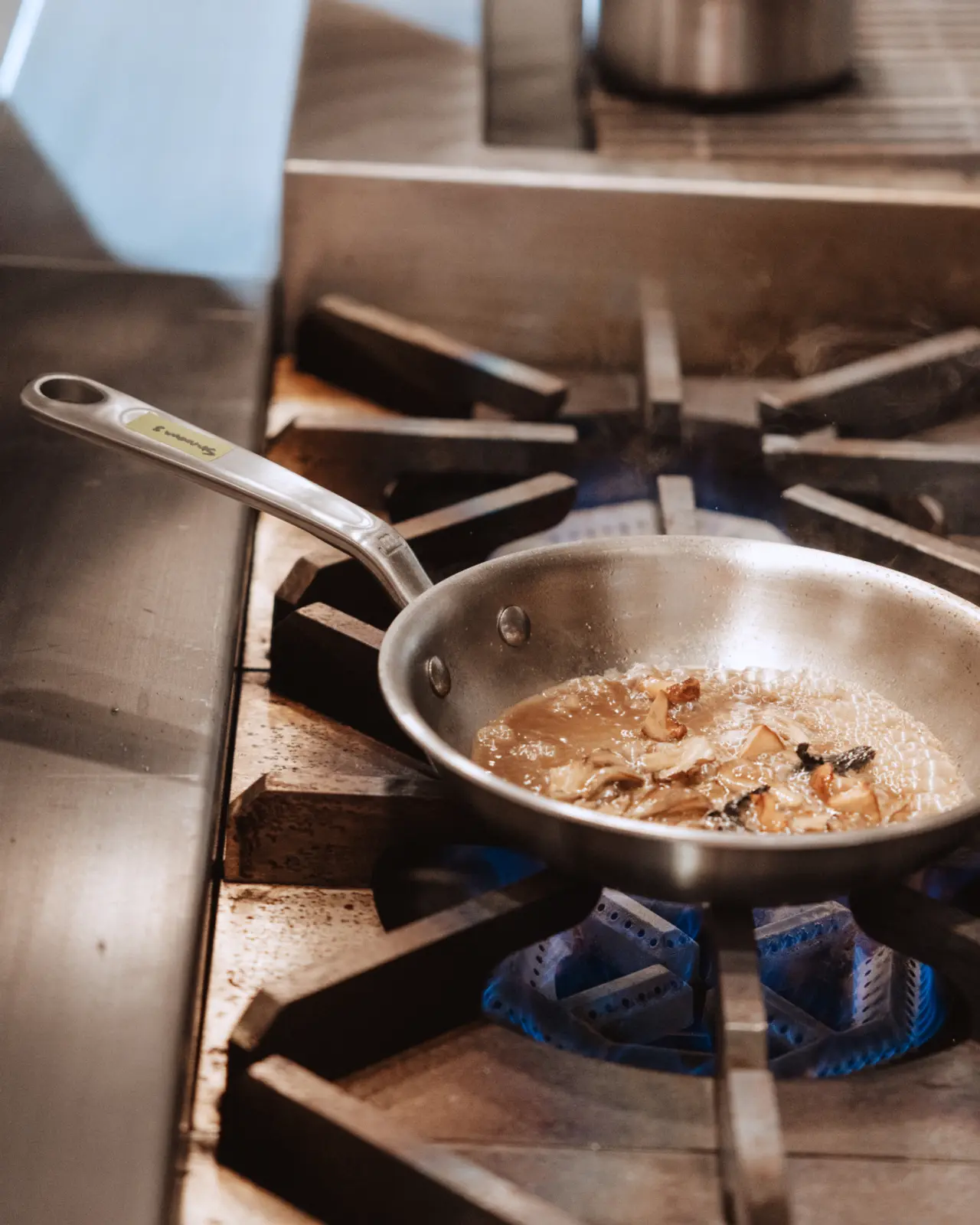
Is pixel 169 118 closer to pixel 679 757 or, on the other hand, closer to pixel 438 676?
pixel 438 676

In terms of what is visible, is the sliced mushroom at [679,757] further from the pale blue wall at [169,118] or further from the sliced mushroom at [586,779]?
the pale blue wall at [169,118]

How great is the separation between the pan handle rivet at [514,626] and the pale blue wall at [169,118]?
22.5 inches

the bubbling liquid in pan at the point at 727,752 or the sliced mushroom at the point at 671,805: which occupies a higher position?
the sliced mushroom at the point at 671,805

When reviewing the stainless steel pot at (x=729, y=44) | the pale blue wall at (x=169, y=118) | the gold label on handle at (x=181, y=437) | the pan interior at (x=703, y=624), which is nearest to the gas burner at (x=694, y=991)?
the pan interior at (x=703, y=624)

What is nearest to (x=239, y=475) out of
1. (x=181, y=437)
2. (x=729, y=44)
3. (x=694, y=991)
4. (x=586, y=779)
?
(x=181, y=437)

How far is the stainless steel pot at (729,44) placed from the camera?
1.29 metres

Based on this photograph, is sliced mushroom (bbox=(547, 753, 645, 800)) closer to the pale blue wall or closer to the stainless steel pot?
the pale blue wall

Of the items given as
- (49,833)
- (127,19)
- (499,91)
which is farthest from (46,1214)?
(127,19)

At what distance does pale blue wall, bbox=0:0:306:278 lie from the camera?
1.30m

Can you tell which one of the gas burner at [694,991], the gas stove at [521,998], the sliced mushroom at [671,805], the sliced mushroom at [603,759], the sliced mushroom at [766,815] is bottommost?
the gas burner at [694,991]

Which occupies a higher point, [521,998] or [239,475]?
[239,475]

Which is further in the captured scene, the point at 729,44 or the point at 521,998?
the point at 729,44

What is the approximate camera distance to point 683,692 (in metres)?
0.78

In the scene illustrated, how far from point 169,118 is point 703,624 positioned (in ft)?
3.04
